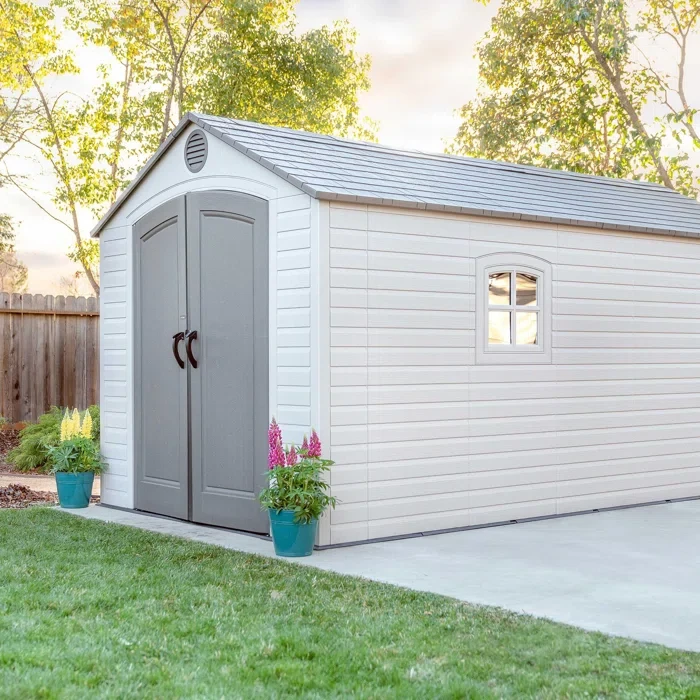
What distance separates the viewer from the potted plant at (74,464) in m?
8.08

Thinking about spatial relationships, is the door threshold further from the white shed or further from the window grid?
the window grid

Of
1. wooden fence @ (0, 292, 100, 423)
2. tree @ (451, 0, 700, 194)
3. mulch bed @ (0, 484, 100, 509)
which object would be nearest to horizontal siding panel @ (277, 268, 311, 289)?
mulch bed @ (0, 484, 100, 509)

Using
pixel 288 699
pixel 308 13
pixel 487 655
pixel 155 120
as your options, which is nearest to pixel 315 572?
pixel 487 655

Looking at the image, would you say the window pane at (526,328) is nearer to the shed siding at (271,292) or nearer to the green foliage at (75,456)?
the shed siding at (271,292)

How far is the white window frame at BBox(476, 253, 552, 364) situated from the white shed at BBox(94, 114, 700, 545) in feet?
0.05

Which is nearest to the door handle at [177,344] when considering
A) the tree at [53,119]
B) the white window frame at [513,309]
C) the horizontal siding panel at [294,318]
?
the horizontal siding panel at [294,318]

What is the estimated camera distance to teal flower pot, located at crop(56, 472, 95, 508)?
8094 mm

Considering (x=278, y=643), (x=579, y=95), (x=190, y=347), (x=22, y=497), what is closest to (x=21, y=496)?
(x=22, y=497)

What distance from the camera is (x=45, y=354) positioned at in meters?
13.0

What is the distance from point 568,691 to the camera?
362 centimetres

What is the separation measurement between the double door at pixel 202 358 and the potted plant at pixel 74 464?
463 millimetres

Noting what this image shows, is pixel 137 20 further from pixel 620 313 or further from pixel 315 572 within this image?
pixel 315 572

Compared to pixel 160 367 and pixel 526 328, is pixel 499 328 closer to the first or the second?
pixel 526 328

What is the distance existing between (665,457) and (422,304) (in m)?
3.10
